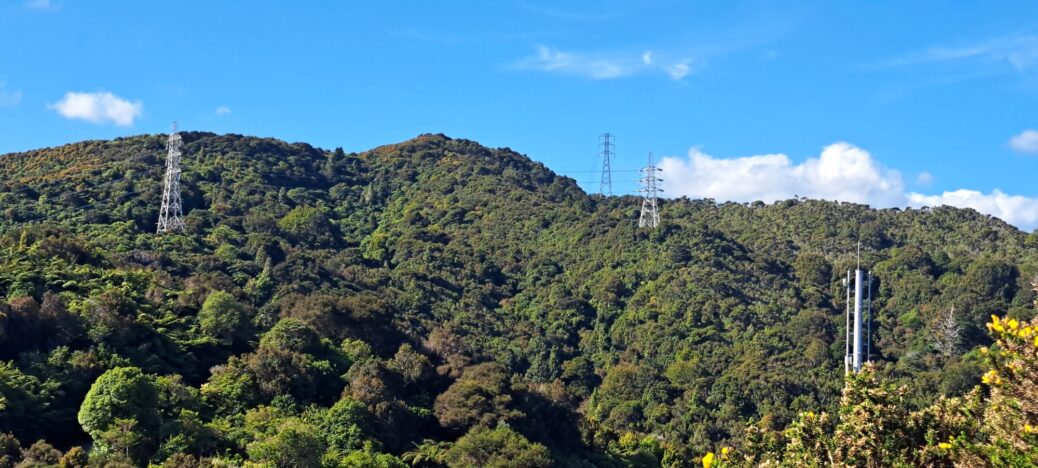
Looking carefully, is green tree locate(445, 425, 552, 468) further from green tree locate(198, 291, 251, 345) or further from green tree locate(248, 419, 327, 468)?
green tree locate(198, 291, 251, 345)

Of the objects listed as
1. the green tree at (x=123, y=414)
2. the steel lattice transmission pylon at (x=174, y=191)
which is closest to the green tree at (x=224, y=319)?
the green tree at (x=123, y=414)

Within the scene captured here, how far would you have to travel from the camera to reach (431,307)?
58.5 metres

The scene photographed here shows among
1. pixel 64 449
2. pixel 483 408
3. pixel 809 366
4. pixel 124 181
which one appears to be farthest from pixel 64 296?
pixel 809 366

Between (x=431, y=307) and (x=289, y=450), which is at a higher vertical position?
(x=431, y=307)

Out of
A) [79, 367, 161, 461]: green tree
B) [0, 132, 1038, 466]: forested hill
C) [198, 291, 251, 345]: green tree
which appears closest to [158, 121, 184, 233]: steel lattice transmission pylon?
[0, 132, 1038, 466]: forested hill

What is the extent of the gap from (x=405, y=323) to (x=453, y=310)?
32.3ft

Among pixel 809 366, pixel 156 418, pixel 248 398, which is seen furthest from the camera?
pixel 809 366

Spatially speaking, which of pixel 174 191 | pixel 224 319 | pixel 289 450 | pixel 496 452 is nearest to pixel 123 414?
pixel 289 450

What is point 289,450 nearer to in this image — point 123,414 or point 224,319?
point 123,414

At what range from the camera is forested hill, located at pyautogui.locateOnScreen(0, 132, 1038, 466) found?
3144 cm

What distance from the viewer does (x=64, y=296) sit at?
3506 cm

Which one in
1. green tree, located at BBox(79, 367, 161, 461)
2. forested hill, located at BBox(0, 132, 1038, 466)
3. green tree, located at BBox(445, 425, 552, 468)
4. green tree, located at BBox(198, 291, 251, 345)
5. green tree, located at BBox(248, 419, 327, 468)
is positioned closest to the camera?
green tree, located at BBox(79, 367, 161, 461)

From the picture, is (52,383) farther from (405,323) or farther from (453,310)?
(453,310)

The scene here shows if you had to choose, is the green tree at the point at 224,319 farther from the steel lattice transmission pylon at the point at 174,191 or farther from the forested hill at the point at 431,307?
the steel lattice transmission pylon at the point at 174,191
